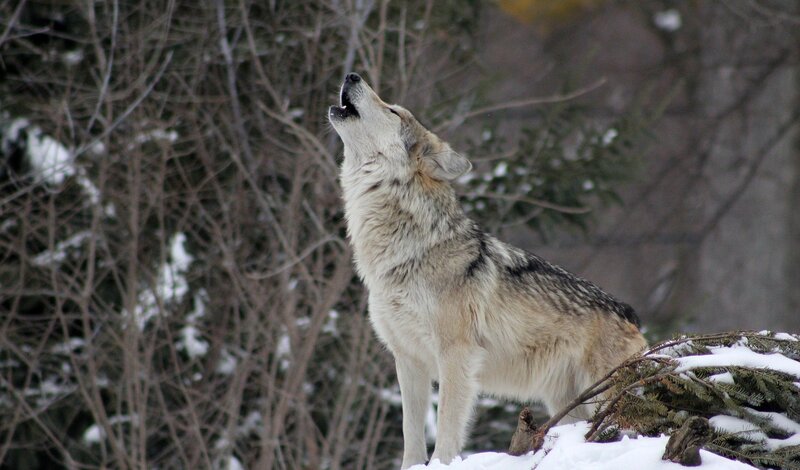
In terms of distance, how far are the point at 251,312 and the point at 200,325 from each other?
0.65 metres

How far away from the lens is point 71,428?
9.35 meters

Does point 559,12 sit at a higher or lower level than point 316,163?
higher

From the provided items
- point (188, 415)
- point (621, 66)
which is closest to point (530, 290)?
point (188, 415)

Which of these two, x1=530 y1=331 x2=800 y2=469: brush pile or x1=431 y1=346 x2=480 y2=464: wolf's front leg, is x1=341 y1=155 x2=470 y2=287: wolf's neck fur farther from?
x1=530 y1=331 x2=800 y2=469: brush pile

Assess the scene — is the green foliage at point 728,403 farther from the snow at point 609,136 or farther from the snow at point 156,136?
the snow at point 609,136

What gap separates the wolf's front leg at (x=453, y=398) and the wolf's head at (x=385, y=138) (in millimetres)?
1181

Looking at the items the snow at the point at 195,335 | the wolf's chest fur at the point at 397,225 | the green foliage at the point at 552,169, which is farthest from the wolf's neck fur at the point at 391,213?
the green foliage at the point at 552,169

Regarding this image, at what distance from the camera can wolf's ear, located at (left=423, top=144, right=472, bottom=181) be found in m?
5.71

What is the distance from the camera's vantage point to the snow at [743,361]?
12.5 ft

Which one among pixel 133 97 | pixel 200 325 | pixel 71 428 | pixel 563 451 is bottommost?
pixel 71 428

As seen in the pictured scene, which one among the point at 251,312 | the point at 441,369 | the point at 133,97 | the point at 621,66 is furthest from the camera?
the point at 621,66

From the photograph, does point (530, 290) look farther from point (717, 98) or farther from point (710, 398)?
point (717, 98)

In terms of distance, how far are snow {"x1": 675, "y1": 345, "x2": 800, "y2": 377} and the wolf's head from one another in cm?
218

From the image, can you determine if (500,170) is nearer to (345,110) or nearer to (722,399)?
(345,110)
